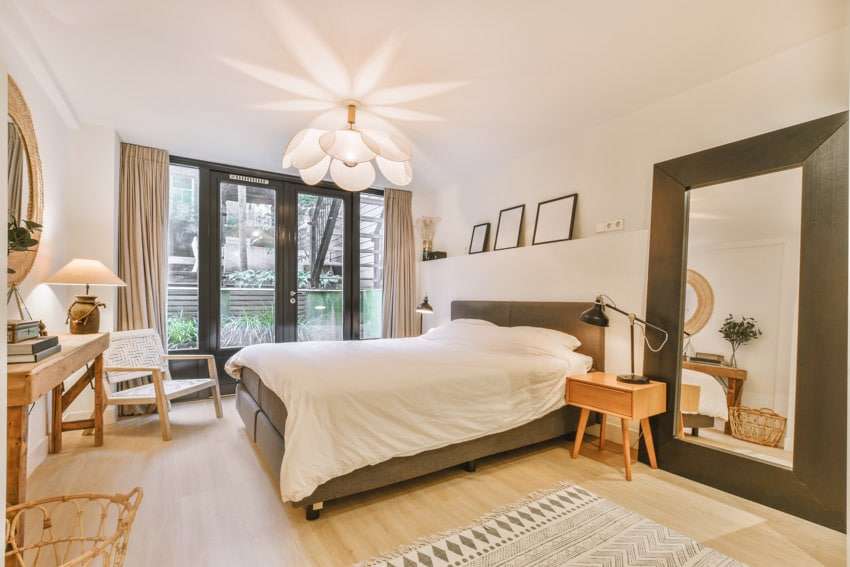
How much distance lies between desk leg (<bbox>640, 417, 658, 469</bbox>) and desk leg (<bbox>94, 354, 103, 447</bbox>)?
3885 mm

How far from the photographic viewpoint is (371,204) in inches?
203

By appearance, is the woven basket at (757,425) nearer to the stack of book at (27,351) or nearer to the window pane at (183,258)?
the stack of book at (27,351)

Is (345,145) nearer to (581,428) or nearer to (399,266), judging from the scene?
(581,428)

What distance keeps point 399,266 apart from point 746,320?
363cm

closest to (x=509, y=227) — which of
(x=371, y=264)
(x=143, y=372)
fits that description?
(x=371, y=264)

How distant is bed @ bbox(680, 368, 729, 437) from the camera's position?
242 centimetres

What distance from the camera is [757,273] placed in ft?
7.50

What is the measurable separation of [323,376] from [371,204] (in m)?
3.41

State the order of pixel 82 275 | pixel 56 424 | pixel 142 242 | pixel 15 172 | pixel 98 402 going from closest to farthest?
pixel 15 172 < pixel 56 424 < pixel 82 275 < pixel 98 402 < pixel 142 242

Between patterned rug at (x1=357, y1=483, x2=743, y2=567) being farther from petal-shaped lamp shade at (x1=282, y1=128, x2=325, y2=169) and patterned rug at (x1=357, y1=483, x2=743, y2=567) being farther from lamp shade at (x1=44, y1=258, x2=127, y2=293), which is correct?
lamp shade at (x1=44, y1=258, x2=127, y2=293)

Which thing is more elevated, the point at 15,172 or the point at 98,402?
the point at 15,172

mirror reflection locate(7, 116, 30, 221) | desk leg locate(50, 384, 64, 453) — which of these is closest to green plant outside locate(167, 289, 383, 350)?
desk leg locate(50, 384, 64, 453)

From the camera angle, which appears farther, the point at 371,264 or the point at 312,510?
the point at 371,264

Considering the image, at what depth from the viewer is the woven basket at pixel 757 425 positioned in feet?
7.07
